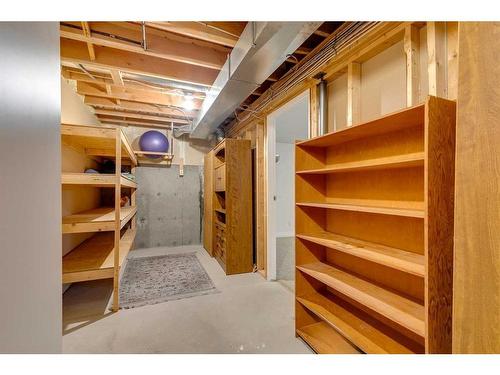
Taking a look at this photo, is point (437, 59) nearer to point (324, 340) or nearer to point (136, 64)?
point (324, 340)

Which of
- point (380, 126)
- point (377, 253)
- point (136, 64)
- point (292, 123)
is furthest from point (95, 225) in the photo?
point (292, 123)

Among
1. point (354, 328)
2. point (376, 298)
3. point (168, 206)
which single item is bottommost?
point (354, 328)

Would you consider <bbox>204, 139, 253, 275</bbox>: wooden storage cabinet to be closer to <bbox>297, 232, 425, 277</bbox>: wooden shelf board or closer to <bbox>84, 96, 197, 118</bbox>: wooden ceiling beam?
<bbox>84, 96, 197, 118</bbox>: wooden ceiling beam

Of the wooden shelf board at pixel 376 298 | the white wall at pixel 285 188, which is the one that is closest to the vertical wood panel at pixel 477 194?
the wooden shelf board at pixel 376 298

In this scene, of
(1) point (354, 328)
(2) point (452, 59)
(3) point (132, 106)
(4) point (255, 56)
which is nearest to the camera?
(2) point (452, 59)

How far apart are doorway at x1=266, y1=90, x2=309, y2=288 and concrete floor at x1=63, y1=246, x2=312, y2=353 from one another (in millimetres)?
490

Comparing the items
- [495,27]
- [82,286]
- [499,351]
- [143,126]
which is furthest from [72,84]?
[499,351]

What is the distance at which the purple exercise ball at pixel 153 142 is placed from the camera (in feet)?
15.0

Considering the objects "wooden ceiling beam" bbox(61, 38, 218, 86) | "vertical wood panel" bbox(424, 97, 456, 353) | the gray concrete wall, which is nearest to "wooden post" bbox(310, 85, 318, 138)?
"vertical wood panel" bbox(424, 97, 456, 353)

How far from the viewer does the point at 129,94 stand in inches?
131

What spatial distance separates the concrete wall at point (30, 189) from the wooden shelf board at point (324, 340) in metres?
1.55

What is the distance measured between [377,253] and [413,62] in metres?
1.13

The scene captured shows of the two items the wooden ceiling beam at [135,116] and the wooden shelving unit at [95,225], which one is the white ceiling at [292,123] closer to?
the wooden ceiling beam at [135,116]
